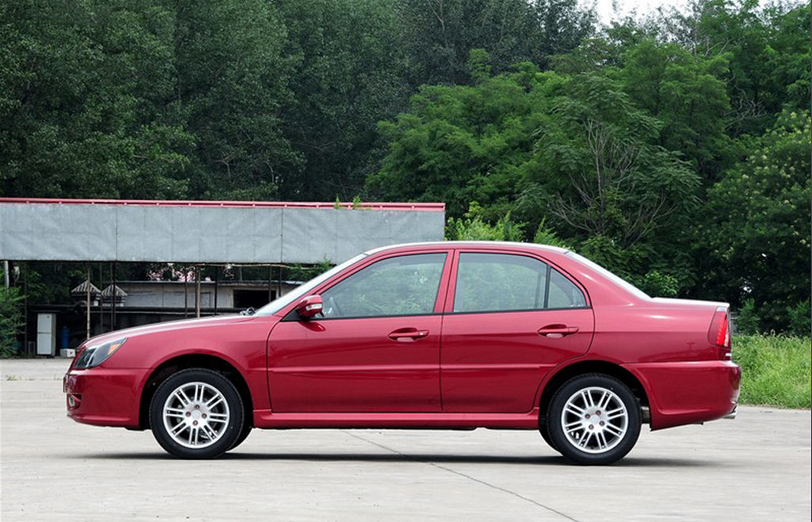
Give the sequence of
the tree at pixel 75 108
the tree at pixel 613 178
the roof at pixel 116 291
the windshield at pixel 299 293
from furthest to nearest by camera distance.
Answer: the roof at pixel 116 291
the tree at pixel 75 108
the tree at pixel 613 178
the windshield at pixel 299 293

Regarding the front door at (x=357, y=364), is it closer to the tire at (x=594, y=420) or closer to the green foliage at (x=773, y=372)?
the tire at (x=594, y=420)

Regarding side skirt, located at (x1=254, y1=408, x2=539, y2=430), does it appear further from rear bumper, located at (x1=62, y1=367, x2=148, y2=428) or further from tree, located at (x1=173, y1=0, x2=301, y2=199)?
tree, located at (x1=173, y1=0, x2=301, y2=199)

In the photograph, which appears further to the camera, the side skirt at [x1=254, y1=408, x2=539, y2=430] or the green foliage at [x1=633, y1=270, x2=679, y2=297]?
the green foliage at [x1=633, y1=270, x2=679, y2=297]

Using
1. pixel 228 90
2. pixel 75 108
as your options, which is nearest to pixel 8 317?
pixel 75 108

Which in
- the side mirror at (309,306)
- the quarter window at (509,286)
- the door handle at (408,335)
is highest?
the quarter window at (509,286)

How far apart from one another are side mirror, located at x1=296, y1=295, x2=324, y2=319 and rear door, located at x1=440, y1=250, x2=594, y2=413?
1004mm

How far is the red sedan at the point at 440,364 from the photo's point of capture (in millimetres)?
11617

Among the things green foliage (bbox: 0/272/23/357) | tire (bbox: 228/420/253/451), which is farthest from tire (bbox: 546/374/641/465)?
green foliage (bbox: 0/272/23/357)

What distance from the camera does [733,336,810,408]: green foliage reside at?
2105 centimetres

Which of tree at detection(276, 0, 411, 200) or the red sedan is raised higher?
tree at detection(276, 0, 411, 200)

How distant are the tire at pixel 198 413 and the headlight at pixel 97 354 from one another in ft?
1.75

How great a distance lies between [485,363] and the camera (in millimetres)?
11688

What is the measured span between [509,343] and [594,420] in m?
0.89

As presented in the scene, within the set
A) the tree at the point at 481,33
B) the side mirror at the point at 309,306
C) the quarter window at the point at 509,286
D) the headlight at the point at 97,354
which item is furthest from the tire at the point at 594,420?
the tree at the point at 481,33
